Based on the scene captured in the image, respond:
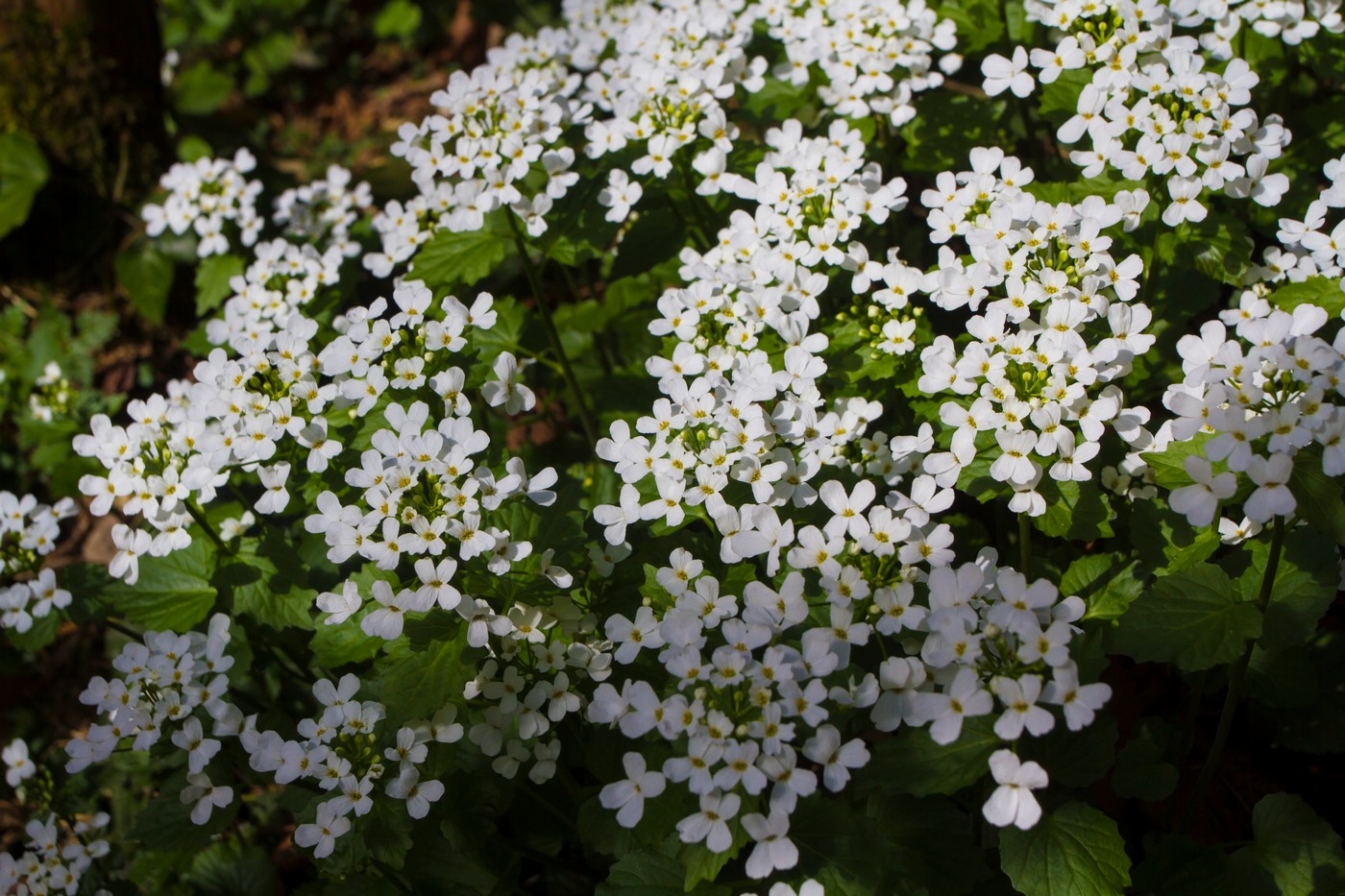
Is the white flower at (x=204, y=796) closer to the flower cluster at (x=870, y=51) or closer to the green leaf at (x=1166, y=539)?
the green leaf at (x=1166, y=539)

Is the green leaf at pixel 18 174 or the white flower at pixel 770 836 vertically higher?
the white flower at pixel 770 836

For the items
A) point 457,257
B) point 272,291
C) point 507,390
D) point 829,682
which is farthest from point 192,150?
point 829,682

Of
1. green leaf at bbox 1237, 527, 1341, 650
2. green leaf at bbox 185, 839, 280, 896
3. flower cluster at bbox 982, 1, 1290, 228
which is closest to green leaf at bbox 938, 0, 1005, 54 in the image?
flower cluster at bbox 982, 1, 1290, 228

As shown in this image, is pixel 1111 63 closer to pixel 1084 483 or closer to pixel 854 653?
pixel 1084 483

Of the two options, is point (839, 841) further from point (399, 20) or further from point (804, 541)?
point (399, 20)

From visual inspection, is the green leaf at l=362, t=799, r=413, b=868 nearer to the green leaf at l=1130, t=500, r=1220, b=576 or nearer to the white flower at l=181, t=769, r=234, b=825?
the white flower at l=181, t=769, r=234, b=825

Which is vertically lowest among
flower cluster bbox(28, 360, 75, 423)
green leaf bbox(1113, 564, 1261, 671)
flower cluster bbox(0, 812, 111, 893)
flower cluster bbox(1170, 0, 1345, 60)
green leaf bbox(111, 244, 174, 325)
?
flower cluster bbox(0, 812, 111, 893)

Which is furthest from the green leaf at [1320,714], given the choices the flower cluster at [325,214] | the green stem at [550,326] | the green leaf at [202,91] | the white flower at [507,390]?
the green leaf at [202,91]
